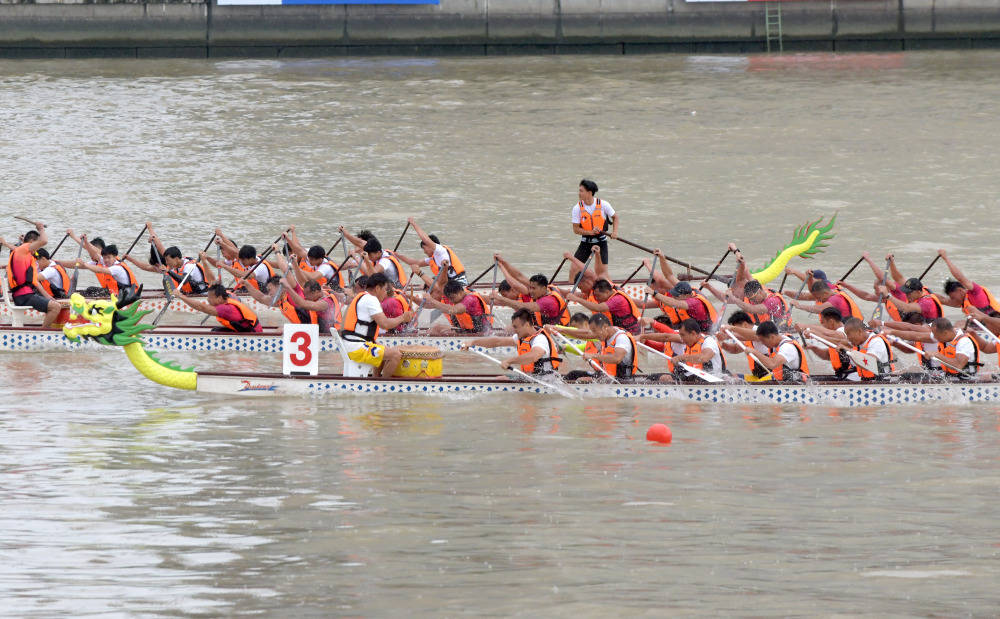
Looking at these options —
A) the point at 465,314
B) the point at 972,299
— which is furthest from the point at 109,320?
the point at 972,299

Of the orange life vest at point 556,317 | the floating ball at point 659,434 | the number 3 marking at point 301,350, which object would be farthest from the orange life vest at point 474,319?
the floating ball at point 659,434

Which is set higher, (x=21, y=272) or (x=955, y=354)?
(x=21, y=272)

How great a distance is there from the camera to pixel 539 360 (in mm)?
15273

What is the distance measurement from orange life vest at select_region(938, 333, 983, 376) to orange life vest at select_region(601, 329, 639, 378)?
3.28 metres

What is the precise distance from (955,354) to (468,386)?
17.0ft

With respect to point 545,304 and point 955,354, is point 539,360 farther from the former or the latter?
point 955,354

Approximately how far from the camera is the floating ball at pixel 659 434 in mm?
13430


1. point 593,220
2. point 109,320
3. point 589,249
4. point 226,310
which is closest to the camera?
point 109,320

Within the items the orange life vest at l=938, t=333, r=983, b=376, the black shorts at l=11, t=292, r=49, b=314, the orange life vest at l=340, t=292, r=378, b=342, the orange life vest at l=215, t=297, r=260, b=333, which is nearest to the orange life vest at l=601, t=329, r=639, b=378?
the orange life vest at l=340, t=292, r=378, b=342

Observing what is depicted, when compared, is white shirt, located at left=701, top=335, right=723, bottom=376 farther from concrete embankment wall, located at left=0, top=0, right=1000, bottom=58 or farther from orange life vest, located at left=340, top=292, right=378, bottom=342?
concrete embankment wall, located at left=0, top=0, right=1000, bottom=58

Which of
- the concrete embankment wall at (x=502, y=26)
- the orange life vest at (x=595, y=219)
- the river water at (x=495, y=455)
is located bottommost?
the river water at (x=495, y=455)

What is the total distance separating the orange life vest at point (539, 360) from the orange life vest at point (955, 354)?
412 cm

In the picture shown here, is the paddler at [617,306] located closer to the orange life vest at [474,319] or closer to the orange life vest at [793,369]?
the orange life vest at [474,319]

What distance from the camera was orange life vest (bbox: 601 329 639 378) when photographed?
15.4m
